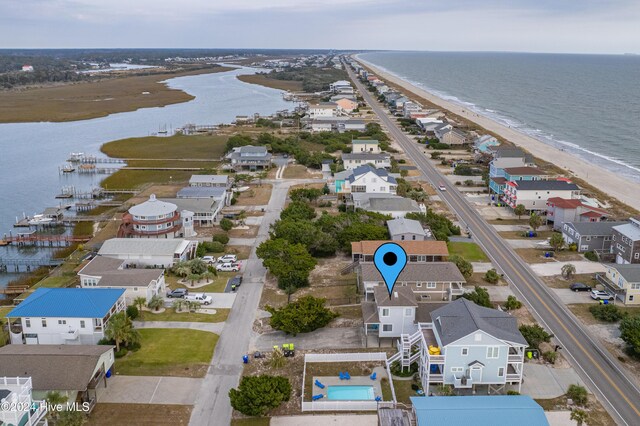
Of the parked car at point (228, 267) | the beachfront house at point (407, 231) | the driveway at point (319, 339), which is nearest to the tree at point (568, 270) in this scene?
the beachfront house at point (407, 231)

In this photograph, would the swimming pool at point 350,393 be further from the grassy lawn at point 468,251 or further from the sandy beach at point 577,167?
the sandy beach at point 577,167

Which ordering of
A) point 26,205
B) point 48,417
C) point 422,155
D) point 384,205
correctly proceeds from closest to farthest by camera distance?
point 48,417, point 384,205, point 26,205, point 422,155

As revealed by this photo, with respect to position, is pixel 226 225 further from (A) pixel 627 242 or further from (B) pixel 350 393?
(A) pixel 627 242

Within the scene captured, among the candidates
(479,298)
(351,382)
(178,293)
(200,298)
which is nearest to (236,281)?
(200,298)

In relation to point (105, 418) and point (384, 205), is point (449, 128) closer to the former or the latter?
point (384, 205)

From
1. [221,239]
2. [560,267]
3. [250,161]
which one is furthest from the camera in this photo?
[250,161]

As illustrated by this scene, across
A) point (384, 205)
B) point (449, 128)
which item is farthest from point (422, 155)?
point (384, 205)
